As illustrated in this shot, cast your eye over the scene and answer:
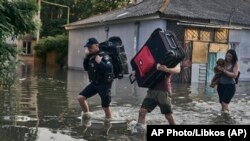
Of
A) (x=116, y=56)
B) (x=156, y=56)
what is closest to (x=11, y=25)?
(x=116, y=56)

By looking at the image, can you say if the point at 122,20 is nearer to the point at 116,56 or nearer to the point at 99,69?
the point at 116,56

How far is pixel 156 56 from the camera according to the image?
854 cm

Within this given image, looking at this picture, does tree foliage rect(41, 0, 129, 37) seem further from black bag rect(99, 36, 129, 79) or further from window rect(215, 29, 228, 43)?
black bag rect(99, 36, 129, 79)

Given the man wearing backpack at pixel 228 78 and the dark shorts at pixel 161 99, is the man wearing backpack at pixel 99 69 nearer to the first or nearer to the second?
the dark shorts at pixel 161 99

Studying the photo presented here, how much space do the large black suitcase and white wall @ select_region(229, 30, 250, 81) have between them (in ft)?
61.7

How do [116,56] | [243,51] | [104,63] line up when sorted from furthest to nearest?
1. [243,51]
2. [116,56]
3. [104,63]

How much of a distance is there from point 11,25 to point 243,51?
68.8 feet

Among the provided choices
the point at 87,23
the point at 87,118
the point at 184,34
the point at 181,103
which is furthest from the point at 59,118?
the point at 87,23

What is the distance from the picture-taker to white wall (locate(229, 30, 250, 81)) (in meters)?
27.1

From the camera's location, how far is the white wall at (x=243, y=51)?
1065 inches

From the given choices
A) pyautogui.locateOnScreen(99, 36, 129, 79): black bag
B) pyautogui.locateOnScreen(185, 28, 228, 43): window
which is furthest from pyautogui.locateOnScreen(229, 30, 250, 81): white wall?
pyautogui.locateOnScreen(99, 36, 129, 79): black bag

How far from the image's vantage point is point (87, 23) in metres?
34.8

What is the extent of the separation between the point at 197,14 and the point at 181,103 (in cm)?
1201

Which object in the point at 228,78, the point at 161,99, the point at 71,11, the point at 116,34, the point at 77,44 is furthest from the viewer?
the point at 71,11
